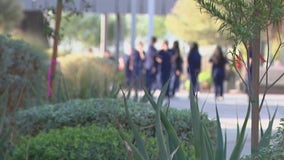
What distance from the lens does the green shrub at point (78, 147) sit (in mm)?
7691

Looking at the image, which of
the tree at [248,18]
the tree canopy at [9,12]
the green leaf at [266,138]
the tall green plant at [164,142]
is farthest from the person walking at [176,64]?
the tall green plant at [164,142]

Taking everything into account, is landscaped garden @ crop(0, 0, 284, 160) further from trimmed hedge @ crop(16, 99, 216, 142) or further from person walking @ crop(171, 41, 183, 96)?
person walking @ crop(171, 41, 183, 96)

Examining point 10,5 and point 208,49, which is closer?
point 10,5

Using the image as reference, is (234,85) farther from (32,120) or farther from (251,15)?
(251,15)

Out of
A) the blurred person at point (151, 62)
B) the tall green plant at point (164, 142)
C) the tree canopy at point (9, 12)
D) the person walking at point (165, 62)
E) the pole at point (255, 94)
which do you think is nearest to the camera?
the tall green plant at point (164, 142)

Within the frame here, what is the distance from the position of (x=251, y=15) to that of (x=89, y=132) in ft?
6.46

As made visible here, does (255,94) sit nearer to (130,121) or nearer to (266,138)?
(266,138)

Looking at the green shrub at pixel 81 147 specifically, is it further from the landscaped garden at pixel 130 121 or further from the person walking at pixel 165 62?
the person walking at pixel 165 62

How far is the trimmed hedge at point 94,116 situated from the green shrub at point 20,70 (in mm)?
1446

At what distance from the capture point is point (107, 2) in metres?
40.6

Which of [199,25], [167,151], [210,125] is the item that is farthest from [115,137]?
[199,25]

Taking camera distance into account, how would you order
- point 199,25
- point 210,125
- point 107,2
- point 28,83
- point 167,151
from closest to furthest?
point 167,151
point 210,125
point 28,83
point 107,2
point 199,25

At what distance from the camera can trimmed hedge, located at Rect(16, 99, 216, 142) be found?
8984mm

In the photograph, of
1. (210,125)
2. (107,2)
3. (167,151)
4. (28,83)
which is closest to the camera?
(167,151)
